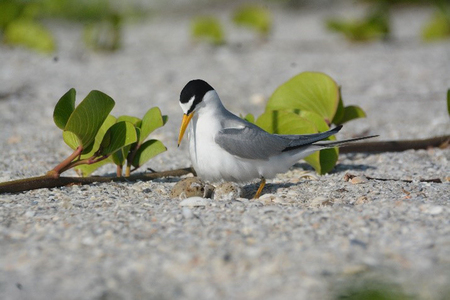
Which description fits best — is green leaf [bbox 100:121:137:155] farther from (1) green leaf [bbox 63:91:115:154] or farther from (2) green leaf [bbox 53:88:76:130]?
(2) green leaf [bbox 53:88:76:130]

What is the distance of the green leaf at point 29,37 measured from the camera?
6.29 m

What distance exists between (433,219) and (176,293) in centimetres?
96

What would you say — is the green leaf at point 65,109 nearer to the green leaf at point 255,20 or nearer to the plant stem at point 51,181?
the plant stem at point 51,181

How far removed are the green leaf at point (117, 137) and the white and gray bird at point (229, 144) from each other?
23 cm

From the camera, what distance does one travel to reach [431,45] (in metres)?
6.87

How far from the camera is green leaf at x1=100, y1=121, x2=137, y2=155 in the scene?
2.70 meters

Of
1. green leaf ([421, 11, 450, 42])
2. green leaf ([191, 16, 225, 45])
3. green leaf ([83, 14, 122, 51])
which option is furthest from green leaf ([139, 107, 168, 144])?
green leaf ([421, 11, 450, 42])

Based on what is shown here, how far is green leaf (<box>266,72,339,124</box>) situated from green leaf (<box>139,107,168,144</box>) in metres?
0.71

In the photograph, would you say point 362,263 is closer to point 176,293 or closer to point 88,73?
point 176,293

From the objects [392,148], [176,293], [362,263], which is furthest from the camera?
[392,148]

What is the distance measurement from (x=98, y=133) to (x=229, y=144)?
1.93 ft

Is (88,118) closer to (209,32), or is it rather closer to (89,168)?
(89,168)

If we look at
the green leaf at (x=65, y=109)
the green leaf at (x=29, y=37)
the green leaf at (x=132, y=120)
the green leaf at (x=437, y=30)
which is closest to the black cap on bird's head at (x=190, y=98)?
the green leaf at (x=132, y=120)

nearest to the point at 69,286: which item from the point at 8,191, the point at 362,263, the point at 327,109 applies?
the point at 362,263
